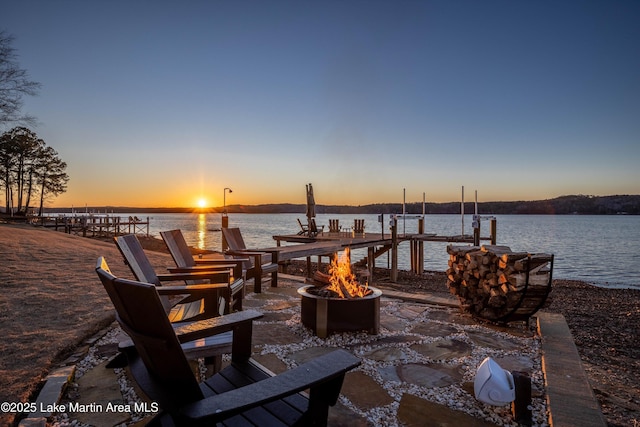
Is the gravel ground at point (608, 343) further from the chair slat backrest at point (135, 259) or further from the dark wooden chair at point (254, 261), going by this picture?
the dark wooden chair at point (254, 261)

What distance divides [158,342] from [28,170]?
1742 inches

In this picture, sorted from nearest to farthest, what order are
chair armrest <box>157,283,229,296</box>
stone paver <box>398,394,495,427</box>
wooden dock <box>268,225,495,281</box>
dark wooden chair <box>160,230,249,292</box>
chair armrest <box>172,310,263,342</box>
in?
chair armrest <box>172,310,263,342</box>, stone paver <box>398,394,495,427</box>, chair armrest <box>157,283,229,296</box>, dark wooden chair <box>160,230,249,292</box>, wooden dock <box>268,225,495,281</box>

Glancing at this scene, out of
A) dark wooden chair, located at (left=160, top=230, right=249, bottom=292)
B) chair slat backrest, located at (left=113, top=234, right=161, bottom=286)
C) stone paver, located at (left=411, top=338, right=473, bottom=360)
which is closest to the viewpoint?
chair slat backrest, located at (left=113, top=234, right=161, bottom=286)

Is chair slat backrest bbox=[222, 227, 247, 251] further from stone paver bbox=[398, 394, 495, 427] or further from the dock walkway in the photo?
stone paver bbox=[398, 394, 495, 427]

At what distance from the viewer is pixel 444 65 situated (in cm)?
1109

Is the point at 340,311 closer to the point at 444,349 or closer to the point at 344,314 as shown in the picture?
the point at 344,314

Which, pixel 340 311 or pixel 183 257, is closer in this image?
pixel 340 311

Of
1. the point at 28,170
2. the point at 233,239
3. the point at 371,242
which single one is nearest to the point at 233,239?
the point at 233,239

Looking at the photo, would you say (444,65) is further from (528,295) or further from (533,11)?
(528,295)

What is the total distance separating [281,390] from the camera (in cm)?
117

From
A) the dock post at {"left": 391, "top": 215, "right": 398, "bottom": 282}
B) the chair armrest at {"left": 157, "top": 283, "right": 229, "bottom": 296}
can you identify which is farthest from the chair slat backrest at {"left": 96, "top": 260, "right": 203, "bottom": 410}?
the dock post at {"left": 391, "top": 215, "right": 398, "bottom": 282}

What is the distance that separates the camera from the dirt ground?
2.81 meters

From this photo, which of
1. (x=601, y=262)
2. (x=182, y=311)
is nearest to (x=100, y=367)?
(x=182, y=311)

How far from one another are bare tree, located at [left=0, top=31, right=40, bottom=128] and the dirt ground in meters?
7.91
